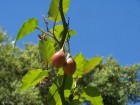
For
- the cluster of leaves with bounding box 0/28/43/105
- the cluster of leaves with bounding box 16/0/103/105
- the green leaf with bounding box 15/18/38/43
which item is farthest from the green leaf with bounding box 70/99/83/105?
the cluster of leaves with bounding box 0/28/43/105

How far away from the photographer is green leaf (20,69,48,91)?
94 centimetres

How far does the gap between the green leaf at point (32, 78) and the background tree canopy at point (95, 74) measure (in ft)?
62.7

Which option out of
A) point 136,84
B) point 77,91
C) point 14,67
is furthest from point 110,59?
point 77,91

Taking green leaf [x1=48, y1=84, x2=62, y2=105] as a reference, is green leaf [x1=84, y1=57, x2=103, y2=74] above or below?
above

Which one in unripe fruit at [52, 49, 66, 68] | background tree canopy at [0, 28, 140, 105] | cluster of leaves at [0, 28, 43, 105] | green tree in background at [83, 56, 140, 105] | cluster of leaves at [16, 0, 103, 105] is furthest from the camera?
green tree in background at [83, 56, 140, 105]

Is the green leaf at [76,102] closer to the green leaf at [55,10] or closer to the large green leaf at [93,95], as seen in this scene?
the large green leaf at [93,95]

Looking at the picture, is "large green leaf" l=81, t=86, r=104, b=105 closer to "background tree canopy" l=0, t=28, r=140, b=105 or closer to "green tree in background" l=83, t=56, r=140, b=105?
"background tree canopy" l=0, t=28, r=140, b=105

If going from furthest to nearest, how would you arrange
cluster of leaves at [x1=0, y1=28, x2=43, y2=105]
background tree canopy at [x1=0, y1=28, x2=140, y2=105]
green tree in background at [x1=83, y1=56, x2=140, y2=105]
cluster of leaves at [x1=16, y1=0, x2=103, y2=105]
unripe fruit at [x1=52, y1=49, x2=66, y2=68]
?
green tree in background at [x1=83, y1=56, x2=140, y2=105]
background tree canopy at [x1=0, y1=28, x2=140, y2=105]
cluster of leaves at [x1=0, y1=28, x2=43, y2=105]
cluster of leaves at [x1=16, y1=0, x2=103, y2=105]
unripe fruit at [x1=52, y1=49, x2=66, y2=68]

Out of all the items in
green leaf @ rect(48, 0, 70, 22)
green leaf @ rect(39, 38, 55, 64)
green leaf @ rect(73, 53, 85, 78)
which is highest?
green leaf @ rect(48, 0, 70, 22)

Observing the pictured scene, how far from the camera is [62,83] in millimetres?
911

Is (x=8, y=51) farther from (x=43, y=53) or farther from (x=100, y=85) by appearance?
(x=43, y=53)

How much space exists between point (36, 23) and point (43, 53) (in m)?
0.09

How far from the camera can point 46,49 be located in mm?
978

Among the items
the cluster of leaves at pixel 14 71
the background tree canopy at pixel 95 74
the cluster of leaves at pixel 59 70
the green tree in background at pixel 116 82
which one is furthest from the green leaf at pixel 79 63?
the green tree in background at pixel 116 82
